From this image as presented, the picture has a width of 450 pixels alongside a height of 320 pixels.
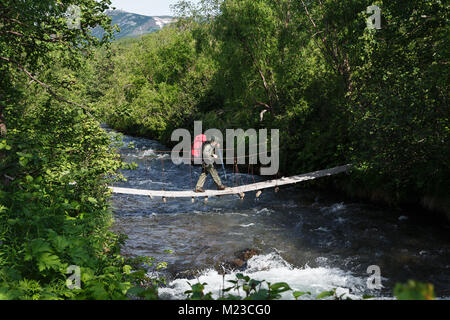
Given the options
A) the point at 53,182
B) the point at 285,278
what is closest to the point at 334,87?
the point at 285,278

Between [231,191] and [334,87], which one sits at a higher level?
[334,87]

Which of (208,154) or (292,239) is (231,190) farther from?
(292,239)

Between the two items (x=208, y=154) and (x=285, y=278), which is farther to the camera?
(x=208, y=154)

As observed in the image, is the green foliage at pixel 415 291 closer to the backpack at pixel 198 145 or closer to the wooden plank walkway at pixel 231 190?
the backpack at pixel 198 145


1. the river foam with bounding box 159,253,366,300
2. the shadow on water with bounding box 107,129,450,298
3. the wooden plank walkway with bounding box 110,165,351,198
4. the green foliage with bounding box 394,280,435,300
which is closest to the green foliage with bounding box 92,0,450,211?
the wooden plank walkway with bounding box 110,165,351,198

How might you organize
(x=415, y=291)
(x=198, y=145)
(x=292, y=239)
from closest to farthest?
(x=415, y=291)
(x=292, y=239)
(x=198, y=145)

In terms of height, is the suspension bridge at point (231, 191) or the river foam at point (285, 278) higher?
the suspension bridge at point (231, 191)

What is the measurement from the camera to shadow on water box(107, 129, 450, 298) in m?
7.79

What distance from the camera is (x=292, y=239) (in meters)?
10.1

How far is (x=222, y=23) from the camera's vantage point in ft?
55.0

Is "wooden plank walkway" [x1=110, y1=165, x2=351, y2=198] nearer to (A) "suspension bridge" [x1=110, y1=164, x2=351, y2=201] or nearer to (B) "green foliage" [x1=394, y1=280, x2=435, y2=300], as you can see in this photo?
(A) "suspension bridge" [x1=110, y1=164, x2=351, y2=201]

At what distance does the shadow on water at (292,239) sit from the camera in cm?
779

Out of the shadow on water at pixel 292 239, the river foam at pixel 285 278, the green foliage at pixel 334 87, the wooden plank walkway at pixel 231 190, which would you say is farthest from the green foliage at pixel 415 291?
the wooden plank walkway at pixel 231 190
